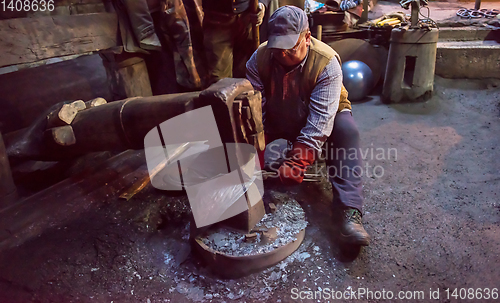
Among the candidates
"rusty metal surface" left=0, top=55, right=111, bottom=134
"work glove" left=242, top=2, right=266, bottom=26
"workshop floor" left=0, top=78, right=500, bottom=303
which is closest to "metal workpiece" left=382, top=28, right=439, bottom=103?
"workshop floor" left=0, top=78, right=500, bottom=303

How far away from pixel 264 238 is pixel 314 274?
1.24ft

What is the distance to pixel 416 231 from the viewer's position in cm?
239

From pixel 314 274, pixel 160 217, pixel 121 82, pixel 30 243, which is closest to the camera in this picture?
pixel 314 274

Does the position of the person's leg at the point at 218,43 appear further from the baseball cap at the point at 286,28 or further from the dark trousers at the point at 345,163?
the dark trousers at the point at 345,163

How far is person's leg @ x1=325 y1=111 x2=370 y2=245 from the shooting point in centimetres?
217

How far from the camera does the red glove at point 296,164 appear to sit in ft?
7.25

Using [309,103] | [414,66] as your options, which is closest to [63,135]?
[309,103]

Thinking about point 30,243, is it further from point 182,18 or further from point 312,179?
point 182,18

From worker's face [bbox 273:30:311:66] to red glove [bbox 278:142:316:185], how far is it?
0.59 m

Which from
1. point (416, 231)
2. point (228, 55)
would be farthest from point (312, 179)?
point (228, 55)

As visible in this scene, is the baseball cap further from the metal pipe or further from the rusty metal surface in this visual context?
the rusty metal surface

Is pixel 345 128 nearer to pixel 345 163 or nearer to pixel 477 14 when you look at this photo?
pixel 345 163

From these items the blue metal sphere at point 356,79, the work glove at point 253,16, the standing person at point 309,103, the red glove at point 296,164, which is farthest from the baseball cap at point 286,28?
the blue metal sphere at point 356,79

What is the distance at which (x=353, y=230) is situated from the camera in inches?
84.4
